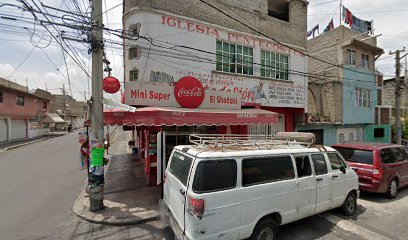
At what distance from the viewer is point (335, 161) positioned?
18.8 feet

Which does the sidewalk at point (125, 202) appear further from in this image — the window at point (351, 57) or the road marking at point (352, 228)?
the window at point (351, 57)

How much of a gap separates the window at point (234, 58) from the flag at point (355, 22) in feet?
34.9

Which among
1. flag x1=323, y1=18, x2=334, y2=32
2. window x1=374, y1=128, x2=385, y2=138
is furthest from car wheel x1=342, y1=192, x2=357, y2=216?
window x1=374, y1=128, x2=385, y2=138

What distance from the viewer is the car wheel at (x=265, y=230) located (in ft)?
13.6

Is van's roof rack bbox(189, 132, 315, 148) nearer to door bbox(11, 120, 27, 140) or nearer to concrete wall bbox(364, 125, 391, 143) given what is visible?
concrete wall bbox(364, 125, 391, 143)

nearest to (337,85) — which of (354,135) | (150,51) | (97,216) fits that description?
(354,135)

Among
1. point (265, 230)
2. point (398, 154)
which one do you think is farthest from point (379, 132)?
point (265, 230)

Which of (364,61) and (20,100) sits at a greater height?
(364,61)

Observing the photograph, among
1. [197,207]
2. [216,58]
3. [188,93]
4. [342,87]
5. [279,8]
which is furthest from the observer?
[342,87]

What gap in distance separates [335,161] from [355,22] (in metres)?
17.4

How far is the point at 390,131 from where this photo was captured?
67.1ft

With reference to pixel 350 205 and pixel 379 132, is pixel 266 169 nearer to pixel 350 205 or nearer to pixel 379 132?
pixel 350 205

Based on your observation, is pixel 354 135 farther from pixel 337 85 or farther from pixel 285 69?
pixel 285 69

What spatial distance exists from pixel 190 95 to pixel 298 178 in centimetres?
517
